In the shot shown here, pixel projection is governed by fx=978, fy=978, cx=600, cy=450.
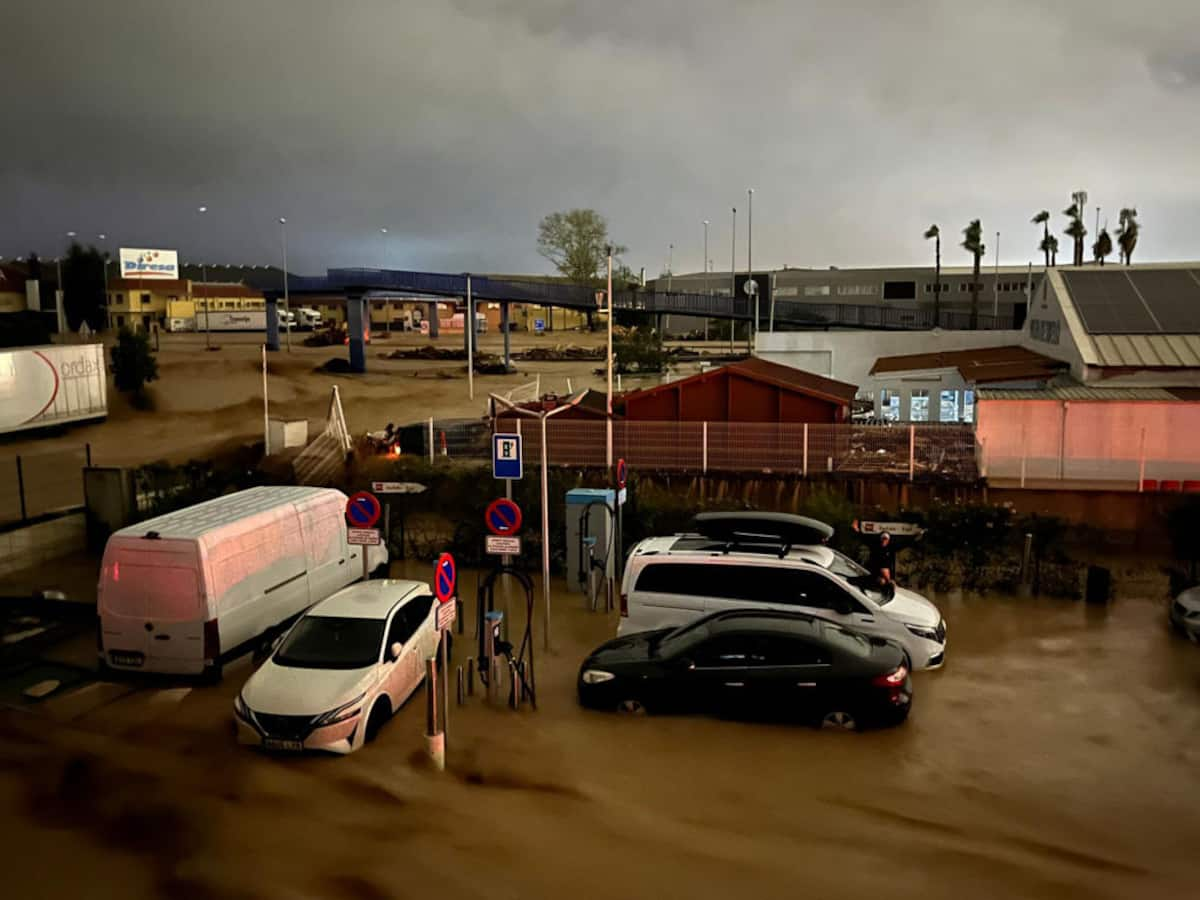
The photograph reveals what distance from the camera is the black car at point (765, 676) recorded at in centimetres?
980

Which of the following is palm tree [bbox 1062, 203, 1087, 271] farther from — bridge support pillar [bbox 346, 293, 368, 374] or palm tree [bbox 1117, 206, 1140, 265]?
bridge support pillar [bbox 346, 293, 368, 374]

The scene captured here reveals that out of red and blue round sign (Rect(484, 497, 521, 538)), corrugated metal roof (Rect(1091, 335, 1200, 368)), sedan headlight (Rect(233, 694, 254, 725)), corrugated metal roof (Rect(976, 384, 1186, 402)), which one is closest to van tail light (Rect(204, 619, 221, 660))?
sedan headlight (Rect(233, 694, 254, 725))

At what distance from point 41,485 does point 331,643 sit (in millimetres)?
15905

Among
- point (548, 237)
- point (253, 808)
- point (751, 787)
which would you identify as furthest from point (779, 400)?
point (548, 237)

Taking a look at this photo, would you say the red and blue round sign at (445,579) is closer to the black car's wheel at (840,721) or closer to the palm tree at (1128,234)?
the black car's wheel at (840,721)

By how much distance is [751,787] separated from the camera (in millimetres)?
8508

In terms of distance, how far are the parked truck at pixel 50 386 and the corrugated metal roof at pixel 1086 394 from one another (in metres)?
27.1

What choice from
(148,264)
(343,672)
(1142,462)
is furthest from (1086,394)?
(148,264)

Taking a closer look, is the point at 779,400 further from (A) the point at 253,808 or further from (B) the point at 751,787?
(A) the point at 253,808

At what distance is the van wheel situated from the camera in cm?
949

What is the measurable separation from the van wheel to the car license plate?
2.03ft

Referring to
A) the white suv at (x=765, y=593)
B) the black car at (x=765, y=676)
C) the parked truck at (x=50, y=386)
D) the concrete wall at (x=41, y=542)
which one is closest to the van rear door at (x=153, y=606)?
the black car at (x=765, y=676)

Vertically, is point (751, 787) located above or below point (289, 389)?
below

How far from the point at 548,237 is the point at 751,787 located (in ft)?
275
